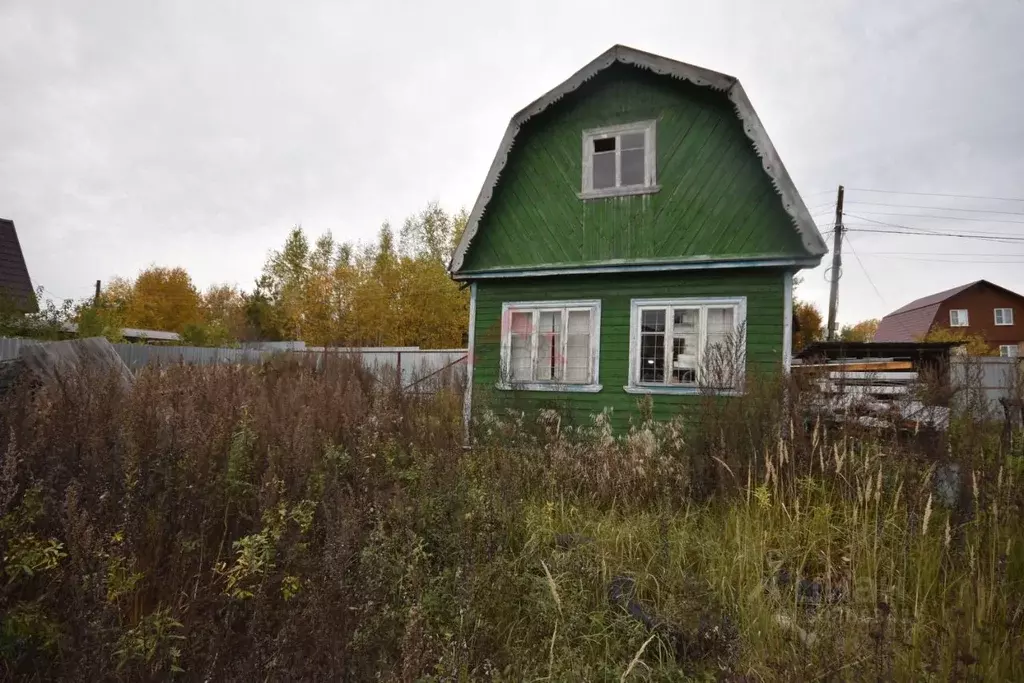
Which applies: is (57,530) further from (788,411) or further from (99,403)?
(788,411)

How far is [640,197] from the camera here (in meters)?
7.86

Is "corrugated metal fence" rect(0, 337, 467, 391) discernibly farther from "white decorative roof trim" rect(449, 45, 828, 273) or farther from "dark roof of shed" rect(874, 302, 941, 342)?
"dark roof of shed" rect(874, 302, 941, 342)

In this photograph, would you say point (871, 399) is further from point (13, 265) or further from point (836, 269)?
point (13, 265)

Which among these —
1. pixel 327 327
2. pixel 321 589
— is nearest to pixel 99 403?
pixel 321 589

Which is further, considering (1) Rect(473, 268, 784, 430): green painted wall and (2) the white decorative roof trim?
(1) Rect(473, 268, 784, 430): green painted wall

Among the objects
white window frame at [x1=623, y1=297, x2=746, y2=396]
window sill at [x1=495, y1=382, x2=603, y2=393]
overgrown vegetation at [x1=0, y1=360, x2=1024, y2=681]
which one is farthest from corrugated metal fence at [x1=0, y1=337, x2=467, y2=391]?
overgrown vegetation at [x1=0, y1=360, x2=1024, y2=681]

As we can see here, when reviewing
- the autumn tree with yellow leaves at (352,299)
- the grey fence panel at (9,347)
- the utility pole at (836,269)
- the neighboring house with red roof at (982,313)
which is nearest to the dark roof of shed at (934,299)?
the neighboring house with red roof at (982,313)

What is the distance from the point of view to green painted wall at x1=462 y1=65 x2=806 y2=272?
728cm

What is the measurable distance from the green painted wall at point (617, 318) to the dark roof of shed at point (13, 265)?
15641 millimetres

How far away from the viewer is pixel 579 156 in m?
8.27

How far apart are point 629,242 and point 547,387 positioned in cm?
253

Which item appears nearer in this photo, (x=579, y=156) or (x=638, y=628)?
(x=638, y=628)

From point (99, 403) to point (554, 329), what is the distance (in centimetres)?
607

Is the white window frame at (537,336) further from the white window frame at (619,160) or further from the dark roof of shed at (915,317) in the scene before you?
the dark roof of shed at (915,317)
